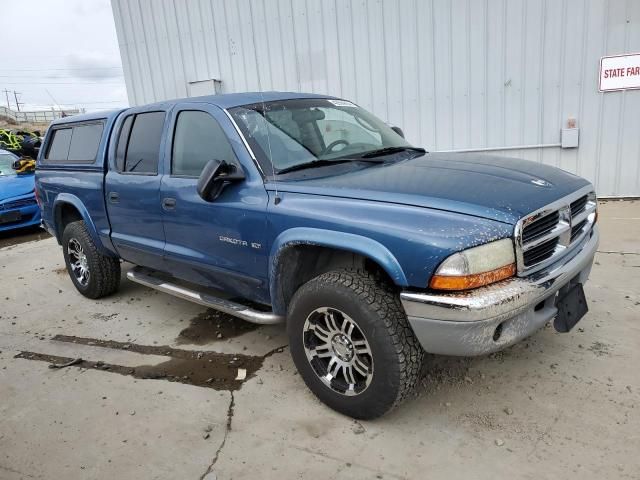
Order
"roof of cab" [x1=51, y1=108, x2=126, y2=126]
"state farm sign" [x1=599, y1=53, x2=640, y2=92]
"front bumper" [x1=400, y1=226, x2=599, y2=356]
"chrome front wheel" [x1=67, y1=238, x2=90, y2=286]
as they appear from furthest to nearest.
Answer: "state farm sign" [x1=599, y1=53, x2=640, y2=92], "chrome front wheel" [x1=67, y1=238, x2=90, y2=286], "roof of cab" [x1=51, y1=108, x2=126, y2=126], "front bumper" [x1=400, y1=226, x2=599, y2=356]

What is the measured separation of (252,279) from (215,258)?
36cm

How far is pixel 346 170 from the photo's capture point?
→ 3.07 meters

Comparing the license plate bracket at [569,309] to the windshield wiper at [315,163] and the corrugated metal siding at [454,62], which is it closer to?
the windshield wiper at [315,163]

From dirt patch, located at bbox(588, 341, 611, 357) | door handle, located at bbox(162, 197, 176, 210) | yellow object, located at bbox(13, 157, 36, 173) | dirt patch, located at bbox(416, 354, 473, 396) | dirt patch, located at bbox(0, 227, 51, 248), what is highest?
door handle, located at bbox(162, 197, 176, 210)

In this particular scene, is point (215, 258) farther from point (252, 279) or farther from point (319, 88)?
point (319, 88)

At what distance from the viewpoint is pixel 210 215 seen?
3240 mm

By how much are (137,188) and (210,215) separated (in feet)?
3.21

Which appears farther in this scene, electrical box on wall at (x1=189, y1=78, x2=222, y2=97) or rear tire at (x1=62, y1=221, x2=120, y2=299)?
electrical box on wall at (x1=189, y1=78, x2=222, y2=97)

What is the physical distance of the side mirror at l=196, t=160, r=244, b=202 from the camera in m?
2.91

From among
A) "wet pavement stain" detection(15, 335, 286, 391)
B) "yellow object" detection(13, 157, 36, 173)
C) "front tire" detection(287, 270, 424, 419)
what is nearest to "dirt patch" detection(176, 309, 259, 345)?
"wet pavement stain" detection(15, 335, 286, 391)

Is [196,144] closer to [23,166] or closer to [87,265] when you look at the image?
[87,265]

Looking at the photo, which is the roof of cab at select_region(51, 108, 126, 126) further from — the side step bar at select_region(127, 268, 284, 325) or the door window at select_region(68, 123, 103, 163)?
the side step bar at select_region(127, 268, 284, 325)

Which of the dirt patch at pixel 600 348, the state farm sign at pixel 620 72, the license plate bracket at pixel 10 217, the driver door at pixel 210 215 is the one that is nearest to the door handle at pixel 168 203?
the driver door at pixel 210 215

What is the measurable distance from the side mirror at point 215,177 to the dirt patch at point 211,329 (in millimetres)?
1354
